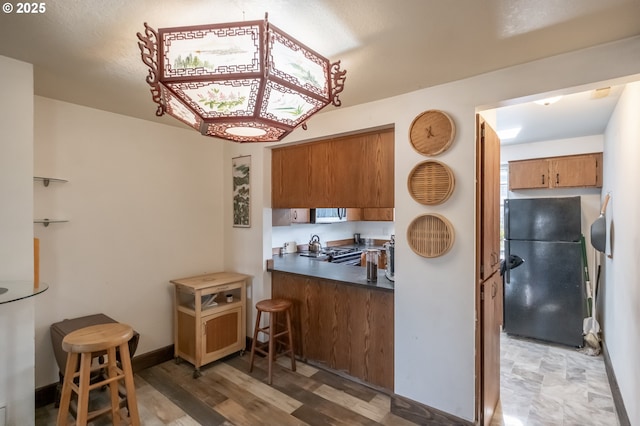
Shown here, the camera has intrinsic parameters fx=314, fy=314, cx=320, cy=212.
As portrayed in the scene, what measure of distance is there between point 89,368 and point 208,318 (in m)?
1.06

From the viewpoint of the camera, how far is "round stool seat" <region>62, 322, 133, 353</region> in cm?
184

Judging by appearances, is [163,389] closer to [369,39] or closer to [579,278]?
[369,39]

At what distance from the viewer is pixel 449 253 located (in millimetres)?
2088

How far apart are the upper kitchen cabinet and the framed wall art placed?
30 centimetres

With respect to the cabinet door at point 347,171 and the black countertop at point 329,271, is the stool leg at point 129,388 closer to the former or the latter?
the black countertop at point 329,271

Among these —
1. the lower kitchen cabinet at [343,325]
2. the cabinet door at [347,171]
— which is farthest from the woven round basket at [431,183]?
the lower kitchen cabinet at [343,325]

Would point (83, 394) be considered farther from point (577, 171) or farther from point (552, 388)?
point (577, 171)

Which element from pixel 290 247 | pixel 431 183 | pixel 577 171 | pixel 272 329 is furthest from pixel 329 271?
A: pixel 577 171

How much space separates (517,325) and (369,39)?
3.75m

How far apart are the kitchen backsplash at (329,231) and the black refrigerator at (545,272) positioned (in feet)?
5.43

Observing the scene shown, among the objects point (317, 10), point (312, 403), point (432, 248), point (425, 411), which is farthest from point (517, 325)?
point (317, 10)

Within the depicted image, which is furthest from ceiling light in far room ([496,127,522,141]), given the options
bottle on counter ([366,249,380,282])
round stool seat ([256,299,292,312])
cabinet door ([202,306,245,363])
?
cabinet door ([202,306,245,363])

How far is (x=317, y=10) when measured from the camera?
4.41ft

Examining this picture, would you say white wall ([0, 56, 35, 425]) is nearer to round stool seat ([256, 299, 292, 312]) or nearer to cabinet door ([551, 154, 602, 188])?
round stool seat ([256, 299, 292, 312])
